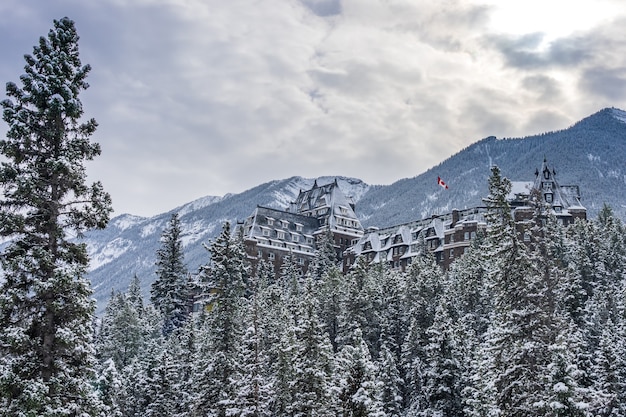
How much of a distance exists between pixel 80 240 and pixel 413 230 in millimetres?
95666

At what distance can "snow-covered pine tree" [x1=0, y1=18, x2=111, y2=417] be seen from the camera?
66.6 feet

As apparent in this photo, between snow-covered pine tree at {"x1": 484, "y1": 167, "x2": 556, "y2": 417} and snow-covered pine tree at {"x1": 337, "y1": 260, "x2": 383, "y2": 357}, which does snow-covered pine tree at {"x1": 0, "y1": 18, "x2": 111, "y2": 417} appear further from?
snow-covered pine tree at {"x1": 337, "y1": 260, "x2": 383, "y2": 357}

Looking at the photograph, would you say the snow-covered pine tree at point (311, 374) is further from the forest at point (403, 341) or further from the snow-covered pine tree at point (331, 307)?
the snow-covered pine tree at point (331, 307)

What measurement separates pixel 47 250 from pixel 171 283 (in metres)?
54.8

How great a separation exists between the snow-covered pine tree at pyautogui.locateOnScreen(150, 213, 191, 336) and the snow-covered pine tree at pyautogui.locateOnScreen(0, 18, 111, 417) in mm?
53197

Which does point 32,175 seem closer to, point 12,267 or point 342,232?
point 12,267

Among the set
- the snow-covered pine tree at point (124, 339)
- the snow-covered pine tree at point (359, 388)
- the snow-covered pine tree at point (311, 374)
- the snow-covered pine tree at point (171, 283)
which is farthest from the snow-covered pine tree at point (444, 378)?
the snow-covered pine tree at point (171, 283)

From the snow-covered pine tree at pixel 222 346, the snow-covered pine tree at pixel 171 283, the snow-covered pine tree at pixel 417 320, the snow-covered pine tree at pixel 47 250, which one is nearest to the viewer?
the snow-covered pine tree at pixel 47 250

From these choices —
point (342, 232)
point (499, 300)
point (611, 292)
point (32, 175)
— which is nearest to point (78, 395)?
point (32, 175)

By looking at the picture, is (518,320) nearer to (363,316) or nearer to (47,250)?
(47,250)

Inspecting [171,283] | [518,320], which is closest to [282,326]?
[518,320]

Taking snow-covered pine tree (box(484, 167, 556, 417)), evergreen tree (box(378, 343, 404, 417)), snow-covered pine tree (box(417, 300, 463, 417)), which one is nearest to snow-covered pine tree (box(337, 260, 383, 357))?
evergreen tree (box(378, 343, 404, 417))

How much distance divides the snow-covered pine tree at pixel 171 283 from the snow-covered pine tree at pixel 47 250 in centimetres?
5320

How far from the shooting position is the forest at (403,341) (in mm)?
31844
